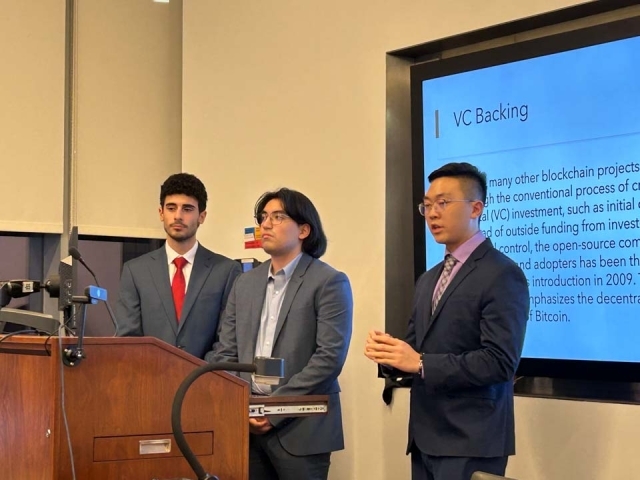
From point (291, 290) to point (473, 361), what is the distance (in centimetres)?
91

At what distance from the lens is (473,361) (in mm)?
2510

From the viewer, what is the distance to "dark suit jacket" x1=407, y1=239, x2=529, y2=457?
8.27 feet

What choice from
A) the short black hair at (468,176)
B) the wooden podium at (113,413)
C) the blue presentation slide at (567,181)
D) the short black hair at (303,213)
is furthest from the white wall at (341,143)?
the wooden podium at (113,413)

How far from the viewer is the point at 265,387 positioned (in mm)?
3053

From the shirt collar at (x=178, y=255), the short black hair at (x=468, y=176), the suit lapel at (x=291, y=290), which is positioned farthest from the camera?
the shirt collar at (x=178, y=255)

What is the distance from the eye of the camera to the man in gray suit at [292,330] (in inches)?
117

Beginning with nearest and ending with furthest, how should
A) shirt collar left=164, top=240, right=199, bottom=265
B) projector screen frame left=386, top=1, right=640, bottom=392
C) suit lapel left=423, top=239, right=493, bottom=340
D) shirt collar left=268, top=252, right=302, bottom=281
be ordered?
suit lapel left=423, top=239, right=493, bottom=340, shirt collar left=268, top=252, right=302, bottom=281, projector screen frame left=386, top=1, right=640, bottom=392, shirt collar left=164, top=240, right=199, bottom=265

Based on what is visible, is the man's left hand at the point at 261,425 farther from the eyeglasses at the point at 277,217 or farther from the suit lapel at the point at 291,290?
the eyeglasses at the point at 277,217

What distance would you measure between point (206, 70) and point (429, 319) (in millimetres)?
3090

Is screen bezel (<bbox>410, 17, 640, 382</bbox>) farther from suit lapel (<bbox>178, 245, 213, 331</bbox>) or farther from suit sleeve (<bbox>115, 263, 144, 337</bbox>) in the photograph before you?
suit sleeve (<bbox>115, 263, 144, 337</bbox>)

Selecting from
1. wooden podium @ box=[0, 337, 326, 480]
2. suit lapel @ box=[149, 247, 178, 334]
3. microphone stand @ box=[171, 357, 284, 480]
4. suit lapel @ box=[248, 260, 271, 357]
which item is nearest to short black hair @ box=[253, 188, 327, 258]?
suit lapel @ box=[248, 260, 271, 357]

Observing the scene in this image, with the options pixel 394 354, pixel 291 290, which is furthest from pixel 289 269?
pixel 394 354

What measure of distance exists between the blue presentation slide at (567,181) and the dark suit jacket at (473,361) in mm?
871

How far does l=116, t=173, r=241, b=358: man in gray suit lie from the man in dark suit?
105cm
